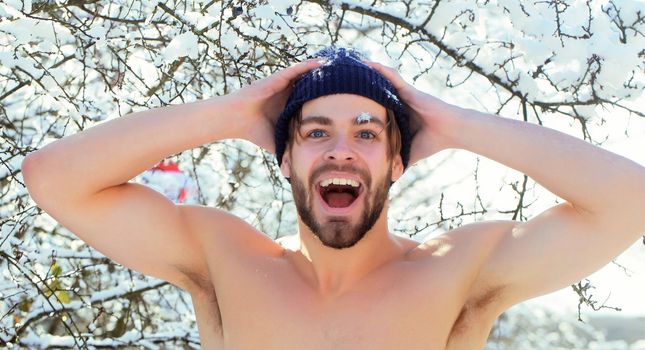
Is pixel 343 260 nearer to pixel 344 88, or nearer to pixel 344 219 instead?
pixel 344 219

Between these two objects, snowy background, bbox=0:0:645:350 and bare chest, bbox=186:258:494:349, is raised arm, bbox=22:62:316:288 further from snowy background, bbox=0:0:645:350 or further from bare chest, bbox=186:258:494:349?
snowy background, bbox=0:0:645:350

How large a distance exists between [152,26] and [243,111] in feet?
3.91

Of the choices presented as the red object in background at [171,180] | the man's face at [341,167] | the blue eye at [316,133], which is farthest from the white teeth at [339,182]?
the red object in background at [171,180]

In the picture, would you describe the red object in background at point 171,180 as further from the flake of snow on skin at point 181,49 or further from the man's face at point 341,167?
the man's face at point 341,167

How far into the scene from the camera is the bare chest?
8.75 feet

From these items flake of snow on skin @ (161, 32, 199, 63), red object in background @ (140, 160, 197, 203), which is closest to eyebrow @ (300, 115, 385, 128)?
flake of snow on skin @ (161, 32, 199, 63)

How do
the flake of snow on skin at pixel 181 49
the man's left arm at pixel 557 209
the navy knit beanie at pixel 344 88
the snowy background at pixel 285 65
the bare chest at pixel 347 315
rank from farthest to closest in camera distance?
the snowy background at pixel 285 65 → the flake of snow on skin at pixel 181 49 → the navy knit beanie at pixel 344 88 → the bare chest at pixel 347 315 → the man's left arm at pixel 557 209

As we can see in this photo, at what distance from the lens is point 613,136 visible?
12.1ft

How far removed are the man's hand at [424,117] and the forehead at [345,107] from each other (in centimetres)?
11

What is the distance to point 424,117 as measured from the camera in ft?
9.25

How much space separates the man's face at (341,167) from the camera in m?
2.69

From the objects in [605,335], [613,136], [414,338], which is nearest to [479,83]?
[613,136]

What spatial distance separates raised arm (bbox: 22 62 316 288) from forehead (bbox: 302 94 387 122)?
12 centimetres

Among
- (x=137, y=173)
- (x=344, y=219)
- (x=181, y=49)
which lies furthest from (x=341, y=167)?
(x=181, y=49)
